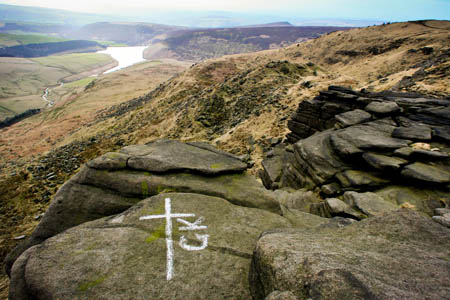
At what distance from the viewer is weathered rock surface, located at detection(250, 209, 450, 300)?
9.77 feet

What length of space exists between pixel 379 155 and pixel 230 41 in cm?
18675

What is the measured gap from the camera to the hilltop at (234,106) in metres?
17.3

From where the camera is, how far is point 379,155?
30.1 feet

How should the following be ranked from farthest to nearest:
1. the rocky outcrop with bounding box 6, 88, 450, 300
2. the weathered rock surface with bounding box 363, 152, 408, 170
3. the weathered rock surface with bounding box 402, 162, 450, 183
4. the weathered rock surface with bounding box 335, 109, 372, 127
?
the weathered rock surface with bounding box 335, 109, 372, 127, the weathered rock surface with bounding box 363, 152, 408, 170, the weathered rock surface with bounding box 402, 162, 450, 183, the rocky outcrop with bounding box 6, 88, 450, 300

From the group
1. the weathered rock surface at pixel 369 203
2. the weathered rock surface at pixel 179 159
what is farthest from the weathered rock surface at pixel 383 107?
the weathered rock surface at pixel 179 159

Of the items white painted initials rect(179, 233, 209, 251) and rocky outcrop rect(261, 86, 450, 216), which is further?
rocky outcrop rect(261, 86, 450, 216)

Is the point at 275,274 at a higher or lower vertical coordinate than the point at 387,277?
lower

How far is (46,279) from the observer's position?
404 centimetres

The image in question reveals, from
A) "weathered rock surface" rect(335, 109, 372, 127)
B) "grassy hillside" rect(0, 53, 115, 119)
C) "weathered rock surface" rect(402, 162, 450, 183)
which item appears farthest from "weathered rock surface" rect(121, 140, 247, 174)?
"grassy hillside" rect(0, 53, 115, 119)

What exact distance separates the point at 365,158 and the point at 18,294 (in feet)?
39.3

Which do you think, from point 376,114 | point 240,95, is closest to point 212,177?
point 376,114

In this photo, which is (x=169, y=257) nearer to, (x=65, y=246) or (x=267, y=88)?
(x=65, y=246)

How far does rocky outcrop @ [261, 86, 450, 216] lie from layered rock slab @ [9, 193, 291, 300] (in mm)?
5189

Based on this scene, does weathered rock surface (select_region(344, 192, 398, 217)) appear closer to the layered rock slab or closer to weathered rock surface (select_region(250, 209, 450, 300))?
weathered rock surface (select_region(250, 209, 450, 300))
